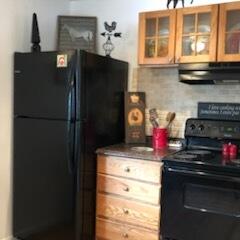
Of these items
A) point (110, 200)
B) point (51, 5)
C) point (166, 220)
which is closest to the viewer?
point (166, 220)

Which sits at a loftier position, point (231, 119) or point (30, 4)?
point (30, 4)

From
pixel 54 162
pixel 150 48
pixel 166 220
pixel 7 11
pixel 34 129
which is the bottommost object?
pixel 166 220

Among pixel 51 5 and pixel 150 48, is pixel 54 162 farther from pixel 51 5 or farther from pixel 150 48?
pixel 51 5

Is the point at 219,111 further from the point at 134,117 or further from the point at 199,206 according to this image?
the point at 199,206

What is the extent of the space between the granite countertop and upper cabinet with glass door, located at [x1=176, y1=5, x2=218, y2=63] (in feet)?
2.26

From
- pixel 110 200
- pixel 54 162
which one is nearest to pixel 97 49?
pixel 54 162

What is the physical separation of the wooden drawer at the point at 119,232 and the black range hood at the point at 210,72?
1152mm

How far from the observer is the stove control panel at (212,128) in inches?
106

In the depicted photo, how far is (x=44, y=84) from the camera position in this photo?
2.66 meters

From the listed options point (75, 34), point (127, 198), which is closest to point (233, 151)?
point (127, 198)

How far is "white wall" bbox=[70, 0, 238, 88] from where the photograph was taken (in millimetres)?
3080

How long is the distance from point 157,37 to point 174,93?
0.52 meters

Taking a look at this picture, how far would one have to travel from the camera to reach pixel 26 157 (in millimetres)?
2801

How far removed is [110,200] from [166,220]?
1.55 ft
